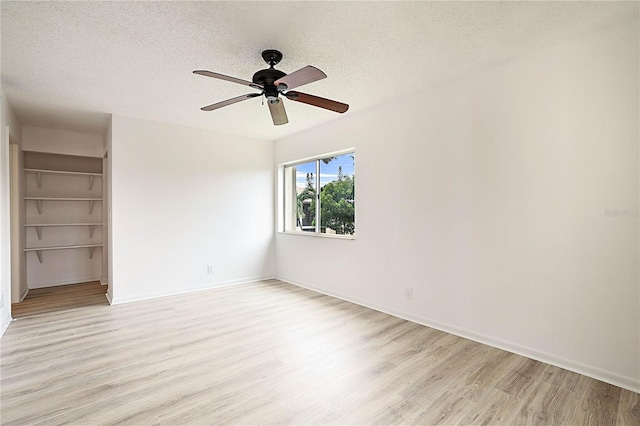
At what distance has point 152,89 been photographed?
3.26 metres

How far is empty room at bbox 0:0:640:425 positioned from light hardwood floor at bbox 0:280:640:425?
20mm

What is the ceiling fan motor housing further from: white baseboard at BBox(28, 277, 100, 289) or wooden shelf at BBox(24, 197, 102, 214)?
white baseboard at BBox(28, 277, 100, 289)

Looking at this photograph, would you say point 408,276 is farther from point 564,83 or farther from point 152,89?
point 152,89

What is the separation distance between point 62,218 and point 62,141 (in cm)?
128

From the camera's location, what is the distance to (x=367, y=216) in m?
3.99

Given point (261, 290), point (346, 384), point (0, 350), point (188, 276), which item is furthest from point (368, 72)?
point (0, 350)

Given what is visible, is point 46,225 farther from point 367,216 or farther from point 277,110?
point 367,216

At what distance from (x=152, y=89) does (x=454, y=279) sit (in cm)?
360

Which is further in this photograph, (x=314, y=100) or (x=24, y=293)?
(x=24, y=293)

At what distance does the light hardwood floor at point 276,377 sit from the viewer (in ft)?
6.16

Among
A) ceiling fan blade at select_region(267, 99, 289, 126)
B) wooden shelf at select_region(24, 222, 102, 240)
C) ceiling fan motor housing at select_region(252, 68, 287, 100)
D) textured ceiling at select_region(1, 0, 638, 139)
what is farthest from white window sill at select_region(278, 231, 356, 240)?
wooden shelf at select_region(24, 222, 102, 240)

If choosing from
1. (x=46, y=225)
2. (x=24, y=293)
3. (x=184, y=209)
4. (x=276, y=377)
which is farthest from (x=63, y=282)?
(x=276, y=377)

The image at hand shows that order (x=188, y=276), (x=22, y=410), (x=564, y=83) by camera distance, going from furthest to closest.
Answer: (x=188, y=276), (x=564, y=83), (x=22, y=410)

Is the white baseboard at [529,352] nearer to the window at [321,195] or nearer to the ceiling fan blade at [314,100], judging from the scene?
the window at [321,195]
